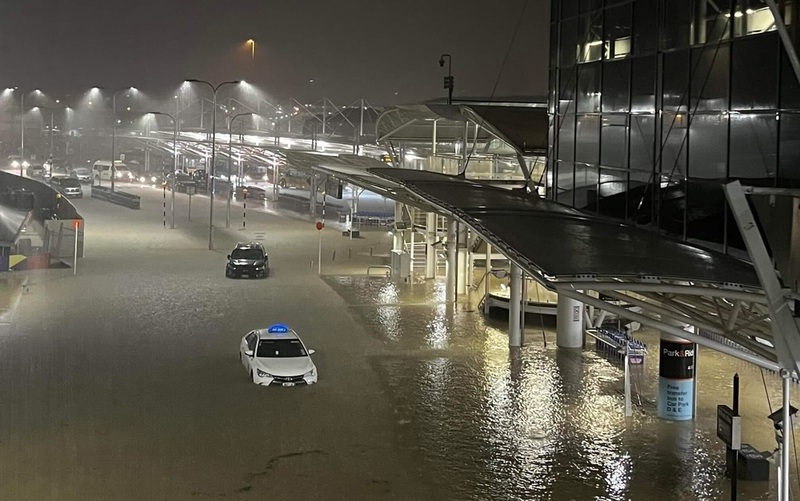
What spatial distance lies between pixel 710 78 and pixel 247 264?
67.5ft

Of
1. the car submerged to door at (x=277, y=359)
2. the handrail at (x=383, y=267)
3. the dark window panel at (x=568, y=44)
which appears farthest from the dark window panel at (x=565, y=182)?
the handrail at (x=383, y=267)

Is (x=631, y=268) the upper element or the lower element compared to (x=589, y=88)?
lower

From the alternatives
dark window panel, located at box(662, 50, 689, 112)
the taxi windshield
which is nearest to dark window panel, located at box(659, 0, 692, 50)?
dark window panel, located at box(662, 50, 689, 112)

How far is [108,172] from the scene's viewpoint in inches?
2916

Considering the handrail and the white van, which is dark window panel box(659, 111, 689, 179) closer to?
the handrail

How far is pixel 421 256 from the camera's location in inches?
1372

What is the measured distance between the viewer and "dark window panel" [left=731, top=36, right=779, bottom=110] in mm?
12133

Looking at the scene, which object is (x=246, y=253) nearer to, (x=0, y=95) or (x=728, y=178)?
(x=728, y=178)

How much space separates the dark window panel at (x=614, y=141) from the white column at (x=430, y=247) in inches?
585

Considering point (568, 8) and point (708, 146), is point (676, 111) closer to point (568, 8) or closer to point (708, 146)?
point (708, 146)

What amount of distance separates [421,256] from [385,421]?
1917 centimetres

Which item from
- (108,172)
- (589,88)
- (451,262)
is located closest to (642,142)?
(589,88)

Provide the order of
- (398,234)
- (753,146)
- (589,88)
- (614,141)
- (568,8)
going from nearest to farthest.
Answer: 1. (753,146)
2. (614,141)
3. (589,88)
4. (568,8)
5. (398,234)

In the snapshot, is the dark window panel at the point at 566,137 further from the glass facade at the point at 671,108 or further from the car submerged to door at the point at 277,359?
the car submerged to door at the point at 277,359
